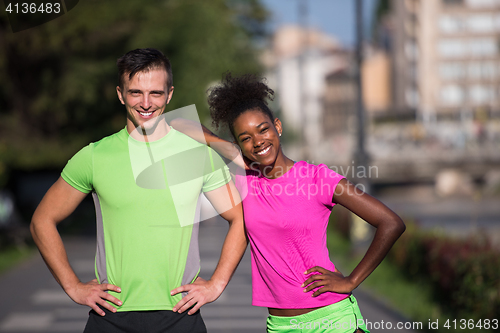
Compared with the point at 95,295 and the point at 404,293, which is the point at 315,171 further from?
the point at 404,293

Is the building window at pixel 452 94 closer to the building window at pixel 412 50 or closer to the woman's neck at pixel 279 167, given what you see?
the building window at pixel 412 50

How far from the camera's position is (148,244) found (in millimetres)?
2916

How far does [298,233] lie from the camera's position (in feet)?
9.94

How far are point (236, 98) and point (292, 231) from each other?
75 cm

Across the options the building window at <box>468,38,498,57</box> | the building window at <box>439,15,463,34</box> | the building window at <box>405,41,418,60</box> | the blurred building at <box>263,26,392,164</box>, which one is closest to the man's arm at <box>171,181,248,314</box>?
the blurred building at <box>263,26,392,164</box>

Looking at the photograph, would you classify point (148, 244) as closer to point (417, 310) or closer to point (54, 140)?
point (417, 310)

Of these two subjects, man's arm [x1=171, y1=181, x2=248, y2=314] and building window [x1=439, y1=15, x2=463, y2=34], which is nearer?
man's arm [x1=171, y1=181, x2=248, y2=314]

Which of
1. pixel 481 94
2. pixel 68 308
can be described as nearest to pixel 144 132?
pixel 68 308

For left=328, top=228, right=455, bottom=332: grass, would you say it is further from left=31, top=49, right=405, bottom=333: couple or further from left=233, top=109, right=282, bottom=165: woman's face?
left=233, top=109, right=282, bottom=165: woman's face

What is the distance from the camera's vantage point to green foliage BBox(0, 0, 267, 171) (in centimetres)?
1794

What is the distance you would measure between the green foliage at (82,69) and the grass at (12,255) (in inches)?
110

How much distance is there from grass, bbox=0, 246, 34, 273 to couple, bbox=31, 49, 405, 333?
40.9 feet

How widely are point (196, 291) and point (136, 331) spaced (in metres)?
0.32

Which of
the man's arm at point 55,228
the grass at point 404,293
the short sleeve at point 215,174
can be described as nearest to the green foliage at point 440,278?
the grass at point 404,293
